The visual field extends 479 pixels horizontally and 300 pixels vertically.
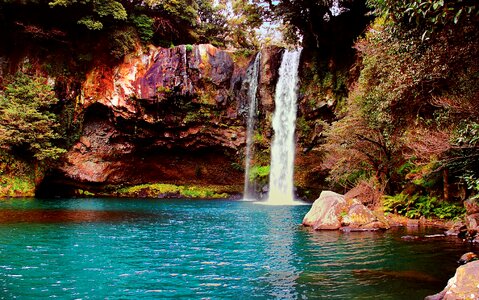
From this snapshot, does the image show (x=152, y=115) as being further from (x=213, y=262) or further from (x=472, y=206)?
(x=472, y=206)

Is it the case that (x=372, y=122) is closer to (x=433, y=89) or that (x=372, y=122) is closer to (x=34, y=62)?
(x=433, y=89)

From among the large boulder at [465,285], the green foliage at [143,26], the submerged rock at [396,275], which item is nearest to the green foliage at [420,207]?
Result: the submerged rock at [396,275]

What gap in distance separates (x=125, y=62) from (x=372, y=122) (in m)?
20.0

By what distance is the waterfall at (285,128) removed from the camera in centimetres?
2880

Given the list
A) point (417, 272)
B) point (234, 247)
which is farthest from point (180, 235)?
point (417, 272)

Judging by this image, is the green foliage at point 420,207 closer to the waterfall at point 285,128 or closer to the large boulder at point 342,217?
the large boulder at point 342,217

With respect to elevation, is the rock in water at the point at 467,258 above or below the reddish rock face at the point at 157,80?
below

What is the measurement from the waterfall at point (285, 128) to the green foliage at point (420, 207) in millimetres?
13277

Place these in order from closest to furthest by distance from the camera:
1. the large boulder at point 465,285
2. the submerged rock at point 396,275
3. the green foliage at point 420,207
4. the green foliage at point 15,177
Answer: the large boulder at point 465,285 < the submerged rock at point 396,275 < the green foliage at point 420,207 < the green foliage at point 15,177

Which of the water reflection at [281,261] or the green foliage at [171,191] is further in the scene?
the green foliage at [171,191]

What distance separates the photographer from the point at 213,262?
830 cm

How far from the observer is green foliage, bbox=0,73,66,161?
24047mm

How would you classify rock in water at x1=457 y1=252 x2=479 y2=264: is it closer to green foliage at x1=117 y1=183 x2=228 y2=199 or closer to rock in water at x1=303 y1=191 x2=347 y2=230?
rock in water at x1=303 y1=191 x2=347 y2=230

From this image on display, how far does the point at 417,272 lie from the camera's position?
7.52 meters
